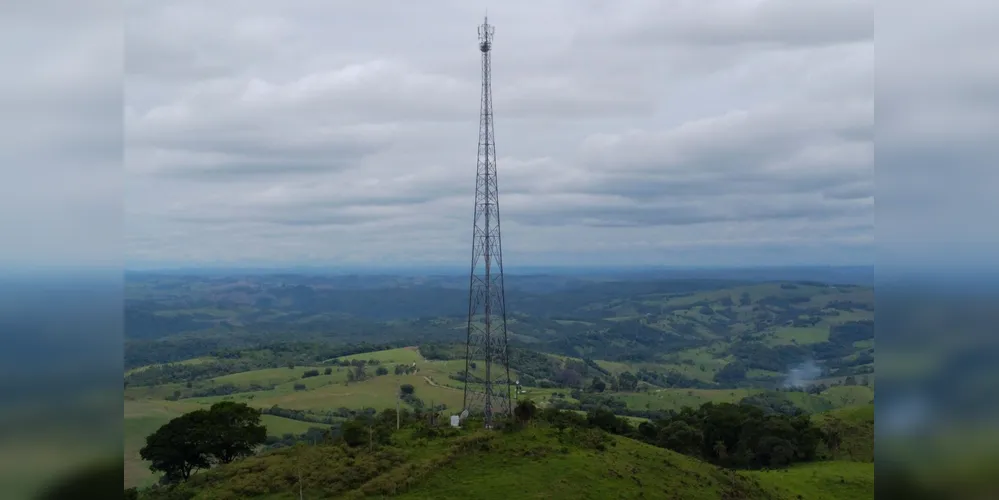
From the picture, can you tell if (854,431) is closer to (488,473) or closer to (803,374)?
(488,473)

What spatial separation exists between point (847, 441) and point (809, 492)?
46.7 ft

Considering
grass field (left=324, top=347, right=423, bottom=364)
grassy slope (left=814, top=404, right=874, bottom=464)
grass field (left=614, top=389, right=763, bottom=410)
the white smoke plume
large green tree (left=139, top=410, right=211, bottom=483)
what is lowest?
the white smoke plume

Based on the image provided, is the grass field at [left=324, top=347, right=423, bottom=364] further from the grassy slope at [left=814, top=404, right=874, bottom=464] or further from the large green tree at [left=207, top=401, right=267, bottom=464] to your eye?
the large green tree at [left=207, top=401, right=267, bottom=464]

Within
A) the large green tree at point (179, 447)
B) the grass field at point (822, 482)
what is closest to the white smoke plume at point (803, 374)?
the grass field at point (822, 482)

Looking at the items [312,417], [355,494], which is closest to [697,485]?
[355,494]

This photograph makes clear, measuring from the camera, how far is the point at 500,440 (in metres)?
30.3

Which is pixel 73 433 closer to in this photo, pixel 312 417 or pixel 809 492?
pixel 809 492

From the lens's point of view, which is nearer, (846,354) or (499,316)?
(499,316)

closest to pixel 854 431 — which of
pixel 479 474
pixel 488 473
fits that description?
pixel 488 473

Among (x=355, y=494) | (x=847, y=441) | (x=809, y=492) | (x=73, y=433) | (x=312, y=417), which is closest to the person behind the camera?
(x=73, y=433)

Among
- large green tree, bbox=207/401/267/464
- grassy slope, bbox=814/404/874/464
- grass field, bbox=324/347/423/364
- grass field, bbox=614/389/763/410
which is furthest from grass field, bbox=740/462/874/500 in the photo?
grass field, bbox=324/347/423/364

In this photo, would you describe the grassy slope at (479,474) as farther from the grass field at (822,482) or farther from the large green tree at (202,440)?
the large green tree at (202,440)

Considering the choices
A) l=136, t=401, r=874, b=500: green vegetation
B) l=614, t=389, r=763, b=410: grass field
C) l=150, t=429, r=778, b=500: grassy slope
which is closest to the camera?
l=150, t=429, r=778, b=500: grassy slope

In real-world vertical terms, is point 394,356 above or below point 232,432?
below
